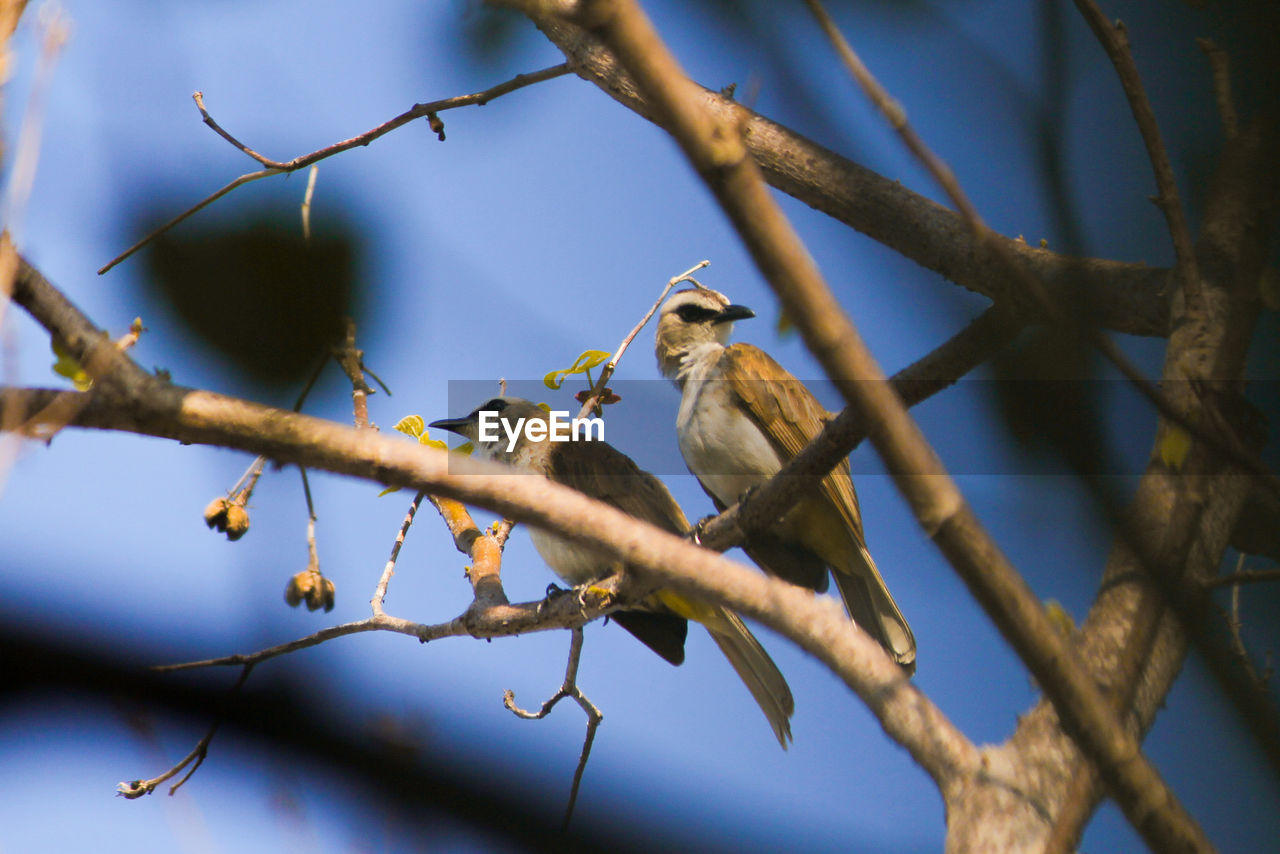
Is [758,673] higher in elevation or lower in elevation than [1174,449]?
higher

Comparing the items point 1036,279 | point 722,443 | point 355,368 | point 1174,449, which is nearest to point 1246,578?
point 1174,449

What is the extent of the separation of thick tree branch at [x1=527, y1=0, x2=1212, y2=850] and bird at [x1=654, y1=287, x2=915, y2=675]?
2921mm

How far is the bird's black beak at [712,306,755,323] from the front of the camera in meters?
5.48

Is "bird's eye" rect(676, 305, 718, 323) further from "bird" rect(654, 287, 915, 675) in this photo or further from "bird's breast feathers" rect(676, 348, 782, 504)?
"bird's breast feathers" rect(676, 348, 782, 504)

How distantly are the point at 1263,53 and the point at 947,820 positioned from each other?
1.41 m

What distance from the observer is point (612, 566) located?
405 centimetres

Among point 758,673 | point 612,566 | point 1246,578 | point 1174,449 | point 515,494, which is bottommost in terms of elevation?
point 1246,578

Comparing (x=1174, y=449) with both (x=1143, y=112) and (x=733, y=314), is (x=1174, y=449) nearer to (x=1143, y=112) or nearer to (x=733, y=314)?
(x=1143, y=112)

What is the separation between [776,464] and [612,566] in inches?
42.4

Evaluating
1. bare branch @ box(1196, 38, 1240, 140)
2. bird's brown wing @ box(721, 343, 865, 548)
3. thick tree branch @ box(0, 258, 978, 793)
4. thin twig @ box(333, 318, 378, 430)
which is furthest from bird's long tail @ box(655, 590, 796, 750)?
bare branch @ box(1196, 38, 1240, 140)

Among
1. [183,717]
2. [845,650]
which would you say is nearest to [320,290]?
[845,650]

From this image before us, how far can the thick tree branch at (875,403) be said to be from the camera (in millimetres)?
1009

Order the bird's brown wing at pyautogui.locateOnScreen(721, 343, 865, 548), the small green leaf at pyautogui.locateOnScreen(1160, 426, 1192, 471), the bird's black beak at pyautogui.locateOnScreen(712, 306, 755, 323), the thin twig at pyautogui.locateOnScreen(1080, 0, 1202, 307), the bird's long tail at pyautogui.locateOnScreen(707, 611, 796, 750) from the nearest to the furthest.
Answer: the thin twig at pyautogui.locateOnScreen(1080, 0, 1202, 307), the small green leaf at pyautogui.locateOnScreen(1160, 426, 1192, 471), the bird's long tail at pyautogui.locateOnScreen(707, 611, 796, 750), the bird's brown wing at pyautogui.locateOnScreen(721, 343, 865, 548), the bird's black beak at pyautogui.locateOnScreen(712, 306, 755, 323)

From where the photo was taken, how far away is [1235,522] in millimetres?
1294
